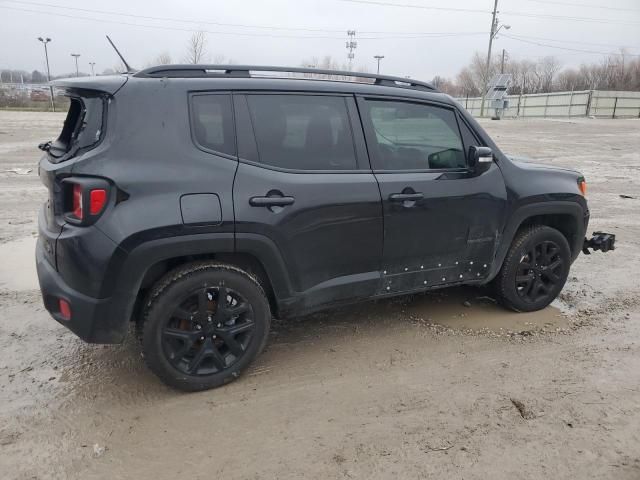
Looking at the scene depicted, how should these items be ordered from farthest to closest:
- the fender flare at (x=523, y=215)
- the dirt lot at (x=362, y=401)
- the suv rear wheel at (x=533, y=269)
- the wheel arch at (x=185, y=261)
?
the suv rear wheel at (x=533, y=269)
the fender flare at (x=523, y=215)
the wheel arch at (x=185, y=261)
the dirt lot at (x=362, y=401)

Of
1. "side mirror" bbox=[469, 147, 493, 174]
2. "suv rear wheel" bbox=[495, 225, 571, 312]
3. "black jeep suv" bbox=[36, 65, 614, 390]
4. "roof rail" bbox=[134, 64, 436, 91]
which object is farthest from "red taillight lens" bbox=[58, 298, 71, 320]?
"suv rear wheel" bbox=[495, 225, 571, 312]

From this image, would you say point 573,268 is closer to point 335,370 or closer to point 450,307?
point 450,307

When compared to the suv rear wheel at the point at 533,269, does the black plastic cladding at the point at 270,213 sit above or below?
above

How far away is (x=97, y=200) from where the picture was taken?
269 cm

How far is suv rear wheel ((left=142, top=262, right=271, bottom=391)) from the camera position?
2.94 meters

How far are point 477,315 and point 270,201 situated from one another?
2.30 metres

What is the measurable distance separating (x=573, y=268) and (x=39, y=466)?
17.3ft

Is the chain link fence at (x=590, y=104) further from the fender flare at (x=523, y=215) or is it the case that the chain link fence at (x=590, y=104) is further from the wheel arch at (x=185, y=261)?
the wheel arch at (x=185, y=261)

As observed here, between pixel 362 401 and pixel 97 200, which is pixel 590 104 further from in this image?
pixel 97 200

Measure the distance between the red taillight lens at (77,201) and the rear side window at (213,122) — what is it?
704mm

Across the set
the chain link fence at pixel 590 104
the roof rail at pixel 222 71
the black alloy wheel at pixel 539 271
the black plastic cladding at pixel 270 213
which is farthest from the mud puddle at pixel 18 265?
the chain link fence at pixel 590 104

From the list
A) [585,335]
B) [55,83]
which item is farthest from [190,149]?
[585,335]

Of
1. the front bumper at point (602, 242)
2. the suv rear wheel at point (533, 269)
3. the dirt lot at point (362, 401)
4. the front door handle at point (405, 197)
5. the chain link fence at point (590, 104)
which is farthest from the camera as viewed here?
the chain link fence at point (590, 104)

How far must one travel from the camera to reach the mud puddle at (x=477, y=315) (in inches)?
163
